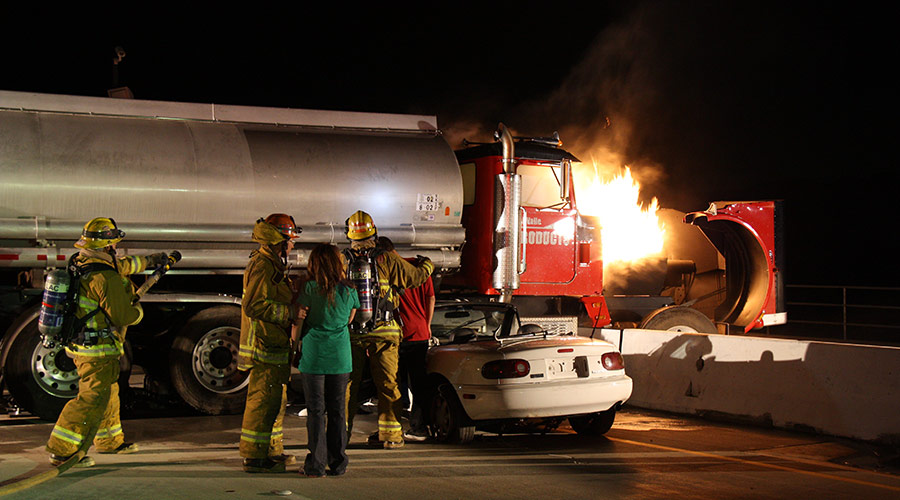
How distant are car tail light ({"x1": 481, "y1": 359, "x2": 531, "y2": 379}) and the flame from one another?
16.7ft

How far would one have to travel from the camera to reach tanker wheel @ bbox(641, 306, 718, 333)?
491 inches

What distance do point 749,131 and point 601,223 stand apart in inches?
589

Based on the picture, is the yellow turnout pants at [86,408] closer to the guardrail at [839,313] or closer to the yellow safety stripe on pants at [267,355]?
the yellow safety stripe on pants at [267,355]

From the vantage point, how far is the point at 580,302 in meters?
12.0

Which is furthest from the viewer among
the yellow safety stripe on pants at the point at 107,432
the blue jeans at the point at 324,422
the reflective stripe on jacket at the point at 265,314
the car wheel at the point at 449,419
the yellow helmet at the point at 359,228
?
the car wheel at the point at 449,419

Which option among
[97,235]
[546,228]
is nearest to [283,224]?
[97,235]

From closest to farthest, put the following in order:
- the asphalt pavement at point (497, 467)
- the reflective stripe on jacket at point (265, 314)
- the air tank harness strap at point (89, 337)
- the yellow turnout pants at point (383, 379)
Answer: the asphalt pavement at point (497, 467) → the reflective stripe on jacket at point (265, 314) → the air tank harness strap at point (89, 337) → the yellow turnout pants at point (383, 379)

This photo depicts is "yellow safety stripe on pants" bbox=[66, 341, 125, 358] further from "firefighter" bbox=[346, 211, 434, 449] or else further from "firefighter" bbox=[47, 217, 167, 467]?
"firefighter" bbox=[346, 211, 434, 449]

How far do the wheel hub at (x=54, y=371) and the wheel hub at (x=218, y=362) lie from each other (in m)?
1.19

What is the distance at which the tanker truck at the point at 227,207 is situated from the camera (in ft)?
28.9

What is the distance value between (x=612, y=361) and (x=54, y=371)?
5.33 m

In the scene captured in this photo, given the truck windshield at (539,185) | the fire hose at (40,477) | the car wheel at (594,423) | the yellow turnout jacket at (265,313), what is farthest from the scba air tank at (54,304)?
the truck windshield at (539,185)

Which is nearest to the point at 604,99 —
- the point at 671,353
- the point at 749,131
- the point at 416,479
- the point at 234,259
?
Result: the point at 749,131

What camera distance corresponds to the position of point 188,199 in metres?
9.34
